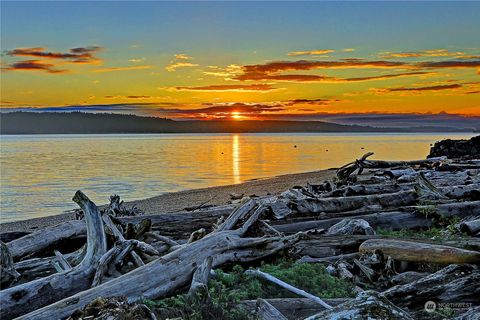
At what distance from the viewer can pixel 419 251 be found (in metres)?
6.54

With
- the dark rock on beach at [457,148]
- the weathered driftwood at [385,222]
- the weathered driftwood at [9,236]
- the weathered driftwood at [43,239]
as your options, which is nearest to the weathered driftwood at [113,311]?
the weathered driftwood at [43,239]

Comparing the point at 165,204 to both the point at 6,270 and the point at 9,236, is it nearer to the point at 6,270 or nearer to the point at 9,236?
the point at 9,236

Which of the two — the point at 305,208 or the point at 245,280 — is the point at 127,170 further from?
the point at 245,280

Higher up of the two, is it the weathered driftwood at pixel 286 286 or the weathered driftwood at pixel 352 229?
the weathered driftwood at pixel 352 229

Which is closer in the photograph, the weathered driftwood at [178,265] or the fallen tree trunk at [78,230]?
the weathered driftwood at [178,265]

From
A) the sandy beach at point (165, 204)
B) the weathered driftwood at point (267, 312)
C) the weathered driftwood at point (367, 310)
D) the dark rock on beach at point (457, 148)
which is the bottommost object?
the sandy beach at point (165, 204)

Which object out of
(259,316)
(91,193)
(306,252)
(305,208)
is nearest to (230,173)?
(91,193)

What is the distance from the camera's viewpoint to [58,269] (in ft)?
21.0

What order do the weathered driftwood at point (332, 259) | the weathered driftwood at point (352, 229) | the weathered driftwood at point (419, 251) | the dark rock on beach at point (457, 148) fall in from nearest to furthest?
1. the weathered driftwood at point (419, 251)
2. the weathered driftwood at point (332, 259)
3. the weathered driftwood at point (352, 229)
4. the dark rock on beach at point (457, 148)

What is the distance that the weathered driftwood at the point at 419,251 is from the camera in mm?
6260

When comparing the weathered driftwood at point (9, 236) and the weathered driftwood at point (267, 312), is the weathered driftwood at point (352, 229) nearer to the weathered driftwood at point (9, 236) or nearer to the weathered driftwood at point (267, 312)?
the weathered driftwood at point (267, 312)

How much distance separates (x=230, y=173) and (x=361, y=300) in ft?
103

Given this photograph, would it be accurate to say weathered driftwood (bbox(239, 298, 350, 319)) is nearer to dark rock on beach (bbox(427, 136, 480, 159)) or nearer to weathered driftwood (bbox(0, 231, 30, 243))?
weathered driftwood (bbox(0, 231, 30, 243))

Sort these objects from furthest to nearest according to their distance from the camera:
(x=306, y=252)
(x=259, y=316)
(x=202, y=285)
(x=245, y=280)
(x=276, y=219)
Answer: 1. (x=276, y=219)
2. (x=306, y=252)
3. (x=245, y=280)
4. (x=202, y=285)
5. (x=259, y=316)
